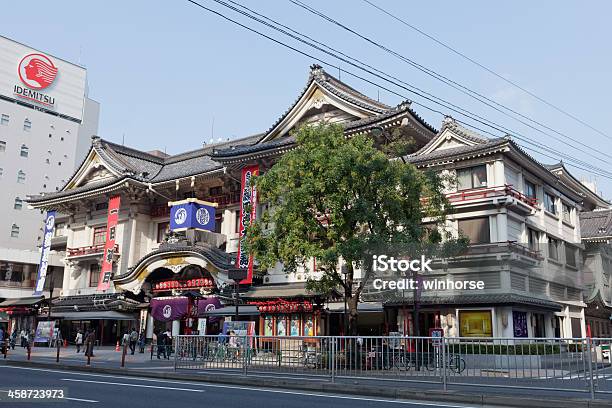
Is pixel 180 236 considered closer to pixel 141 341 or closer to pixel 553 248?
pixel 141 341

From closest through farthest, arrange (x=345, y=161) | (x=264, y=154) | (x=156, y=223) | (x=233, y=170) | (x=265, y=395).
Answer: (x=265, y=395), (x=345, y=161), (x=264, y=154), (x=233, y=170), (x=156, y=223)

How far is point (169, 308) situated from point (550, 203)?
24457 millimetres

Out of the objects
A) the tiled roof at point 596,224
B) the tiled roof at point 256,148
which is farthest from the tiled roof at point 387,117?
the tiled roof at point 596,224

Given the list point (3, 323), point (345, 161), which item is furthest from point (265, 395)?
point (3, 323)

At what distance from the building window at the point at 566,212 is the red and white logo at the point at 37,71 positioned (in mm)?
59478

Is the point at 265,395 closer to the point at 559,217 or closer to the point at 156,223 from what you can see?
the point at 559,217

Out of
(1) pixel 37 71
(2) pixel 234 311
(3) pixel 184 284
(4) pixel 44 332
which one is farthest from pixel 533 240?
(1) pixel 37 71

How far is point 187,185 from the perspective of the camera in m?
39.6

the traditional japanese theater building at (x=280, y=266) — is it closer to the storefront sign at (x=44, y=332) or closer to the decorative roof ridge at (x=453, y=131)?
the decorative roof ridge at (x=453, y=131)

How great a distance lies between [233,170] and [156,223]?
32.5 ft

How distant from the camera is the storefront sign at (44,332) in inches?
1513

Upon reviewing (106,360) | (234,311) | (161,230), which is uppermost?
(161,230)

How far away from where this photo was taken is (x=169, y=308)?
35125 mm

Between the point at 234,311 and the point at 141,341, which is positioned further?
the point at 141,341
